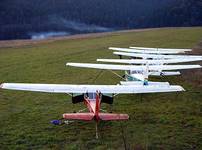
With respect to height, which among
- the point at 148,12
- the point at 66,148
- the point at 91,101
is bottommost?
the point at 66,148

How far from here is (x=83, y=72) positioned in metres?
24.9

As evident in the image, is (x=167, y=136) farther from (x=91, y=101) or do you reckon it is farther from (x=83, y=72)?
(x=83, y=72)

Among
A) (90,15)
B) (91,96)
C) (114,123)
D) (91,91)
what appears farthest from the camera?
(90,15)

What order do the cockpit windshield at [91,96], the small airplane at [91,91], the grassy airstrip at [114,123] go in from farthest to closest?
the cockpit windshield at [91,96] < the small airplane at [91,91] < the grassy airstrip at [114,123]

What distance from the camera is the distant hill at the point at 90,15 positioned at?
8644 cm

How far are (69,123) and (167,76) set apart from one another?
11423 mm

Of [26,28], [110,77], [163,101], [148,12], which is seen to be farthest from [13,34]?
[163,101]

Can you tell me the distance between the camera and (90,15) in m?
104

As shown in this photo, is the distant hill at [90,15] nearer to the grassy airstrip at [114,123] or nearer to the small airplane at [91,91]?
the grassy airstrip at [114,123]

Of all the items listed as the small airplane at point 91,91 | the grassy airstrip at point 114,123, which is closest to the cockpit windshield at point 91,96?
the small airplane at point 91,91

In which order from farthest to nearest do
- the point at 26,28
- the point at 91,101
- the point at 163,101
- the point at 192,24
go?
the point at 192,24 → the point at 26,28 → the point at 163,101 → the point at 91,101

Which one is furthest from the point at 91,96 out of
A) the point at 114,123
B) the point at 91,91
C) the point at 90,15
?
the point at 90,15

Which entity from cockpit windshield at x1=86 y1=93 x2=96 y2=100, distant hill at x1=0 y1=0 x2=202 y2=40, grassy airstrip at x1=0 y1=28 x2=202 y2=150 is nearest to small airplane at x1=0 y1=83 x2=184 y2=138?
cockpit windshield at x1=86 y1=93 x2=96 y2=100

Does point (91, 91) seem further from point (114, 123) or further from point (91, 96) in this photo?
point (114, 123)
